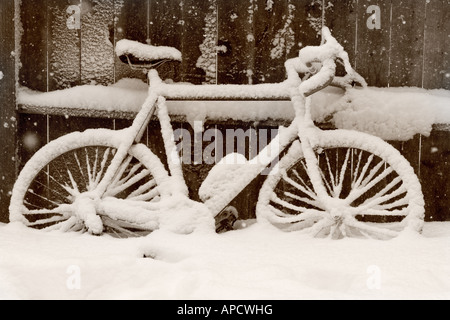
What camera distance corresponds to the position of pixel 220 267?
2.65 metres

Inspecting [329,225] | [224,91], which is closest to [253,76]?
[224,91]

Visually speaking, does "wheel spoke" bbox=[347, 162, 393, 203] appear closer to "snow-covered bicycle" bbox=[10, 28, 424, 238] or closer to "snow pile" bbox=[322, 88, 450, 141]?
"snow-covered bicycle" bbox=[10, 28, 424, 238]

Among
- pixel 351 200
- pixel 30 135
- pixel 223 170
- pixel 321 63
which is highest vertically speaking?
pixel 321 63

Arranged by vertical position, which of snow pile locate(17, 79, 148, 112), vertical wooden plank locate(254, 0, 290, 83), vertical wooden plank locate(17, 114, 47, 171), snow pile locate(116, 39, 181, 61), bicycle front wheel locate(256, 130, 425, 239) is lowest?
bicycle front wheel locate(256, 130, 425, 239)

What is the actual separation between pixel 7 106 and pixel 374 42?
2.88m

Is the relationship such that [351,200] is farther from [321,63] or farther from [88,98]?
[88,98]

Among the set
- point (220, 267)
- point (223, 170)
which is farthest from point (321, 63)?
point (220, 267)

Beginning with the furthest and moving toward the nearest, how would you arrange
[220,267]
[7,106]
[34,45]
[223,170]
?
[34,45] < [7,106] < [223,170] < [220,267]

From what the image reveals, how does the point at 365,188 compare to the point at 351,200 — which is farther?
the point at 365,188

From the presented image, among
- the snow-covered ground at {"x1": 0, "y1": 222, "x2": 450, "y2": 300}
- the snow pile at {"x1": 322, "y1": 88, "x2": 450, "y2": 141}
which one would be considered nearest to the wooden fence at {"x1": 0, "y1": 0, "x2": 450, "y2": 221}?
the snow pile at {"x1": 322, "y1": 88, "x2": 450, "y2": 141}

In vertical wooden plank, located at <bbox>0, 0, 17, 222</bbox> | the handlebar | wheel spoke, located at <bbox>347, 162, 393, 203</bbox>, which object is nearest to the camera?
the handlebar

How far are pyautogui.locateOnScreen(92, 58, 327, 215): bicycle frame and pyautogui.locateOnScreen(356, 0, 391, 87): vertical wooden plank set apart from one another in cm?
95

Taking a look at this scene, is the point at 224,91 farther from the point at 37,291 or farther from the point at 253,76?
the point at 37,291

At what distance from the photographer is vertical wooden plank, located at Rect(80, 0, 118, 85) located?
390 cm
